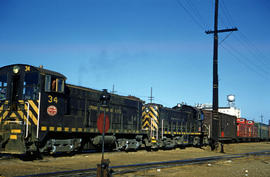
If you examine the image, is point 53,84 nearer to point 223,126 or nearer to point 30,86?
point 30,86

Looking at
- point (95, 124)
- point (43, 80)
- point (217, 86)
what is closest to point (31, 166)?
point (43, 80)

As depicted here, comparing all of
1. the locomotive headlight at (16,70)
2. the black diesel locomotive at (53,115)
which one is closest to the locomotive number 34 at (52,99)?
the black diesel locomotive at (53,115)

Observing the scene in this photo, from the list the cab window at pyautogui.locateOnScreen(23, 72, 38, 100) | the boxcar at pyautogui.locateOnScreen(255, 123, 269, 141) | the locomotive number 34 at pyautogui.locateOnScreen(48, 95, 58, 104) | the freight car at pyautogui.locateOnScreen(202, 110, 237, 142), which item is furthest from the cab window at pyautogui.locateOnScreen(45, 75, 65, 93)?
the boxcar at pyautogui.locateOnScreen(255, 123, 269, 141)

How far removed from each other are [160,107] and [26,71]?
1171 cm

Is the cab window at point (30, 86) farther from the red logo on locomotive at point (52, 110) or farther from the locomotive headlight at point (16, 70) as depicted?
the red logo on locomotive at point (52, 110)

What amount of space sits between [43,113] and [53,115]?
0.60 m

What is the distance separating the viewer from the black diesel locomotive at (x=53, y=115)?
13172mm

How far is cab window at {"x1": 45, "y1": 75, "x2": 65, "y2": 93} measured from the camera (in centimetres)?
1371

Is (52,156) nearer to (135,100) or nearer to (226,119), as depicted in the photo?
(135,100)

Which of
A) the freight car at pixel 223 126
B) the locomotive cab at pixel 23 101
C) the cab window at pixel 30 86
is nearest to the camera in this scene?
the locomotive cab at pixel 23 101

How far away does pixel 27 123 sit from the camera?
12867 mm

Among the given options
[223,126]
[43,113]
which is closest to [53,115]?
[43,113]

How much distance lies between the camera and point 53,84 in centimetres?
1416

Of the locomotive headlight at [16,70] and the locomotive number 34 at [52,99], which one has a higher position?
the locomotive headlight at [16,70]
